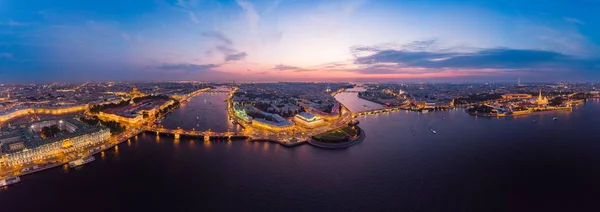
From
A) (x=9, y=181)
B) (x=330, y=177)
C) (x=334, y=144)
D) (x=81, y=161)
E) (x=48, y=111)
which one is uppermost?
(x=48, y=111)

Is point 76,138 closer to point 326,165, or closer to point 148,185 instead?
point 148,185

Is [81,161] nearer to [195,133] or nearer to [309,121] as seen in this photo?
[195,133]

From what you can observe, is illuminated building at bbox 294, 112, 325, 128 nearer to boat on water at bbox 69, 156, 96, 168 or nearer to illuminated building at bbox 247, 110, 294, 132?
illuminated building at bbox 247, 110, 294, 132

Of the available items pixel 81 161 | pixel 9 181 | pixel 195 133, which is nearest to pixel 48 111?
pixel 195 133

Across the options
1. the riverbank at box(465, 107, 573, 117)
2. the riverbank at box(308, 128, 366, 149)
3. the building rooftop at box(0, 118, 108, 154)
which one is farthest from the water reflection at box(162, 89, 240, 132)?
the riverbank at box(465, 107, 573, 117)

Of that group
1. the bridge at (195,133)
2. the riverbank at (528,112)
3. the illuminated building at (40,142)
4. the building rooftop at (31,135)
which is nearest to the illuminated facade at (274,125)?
the bridge at (195,133)

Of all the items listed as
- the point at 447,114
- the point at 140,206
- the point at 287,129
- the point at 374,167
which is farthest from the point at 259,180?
the point at 447,114

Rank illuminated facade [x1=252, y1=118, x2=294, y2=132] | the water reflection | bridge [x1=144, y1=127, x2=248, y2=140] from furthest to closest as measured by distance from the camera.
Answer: the water reflection, illuminated facade [x1=252, y1=118, x2=294, y2=132], bridge [x1=144, y1=127, x2=248, y2=140]

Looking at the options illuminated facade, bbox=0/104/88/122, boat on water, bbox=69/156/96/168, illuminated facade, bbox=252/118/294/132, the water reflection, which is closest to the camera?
boat on water, bbox=69/156/96/168
